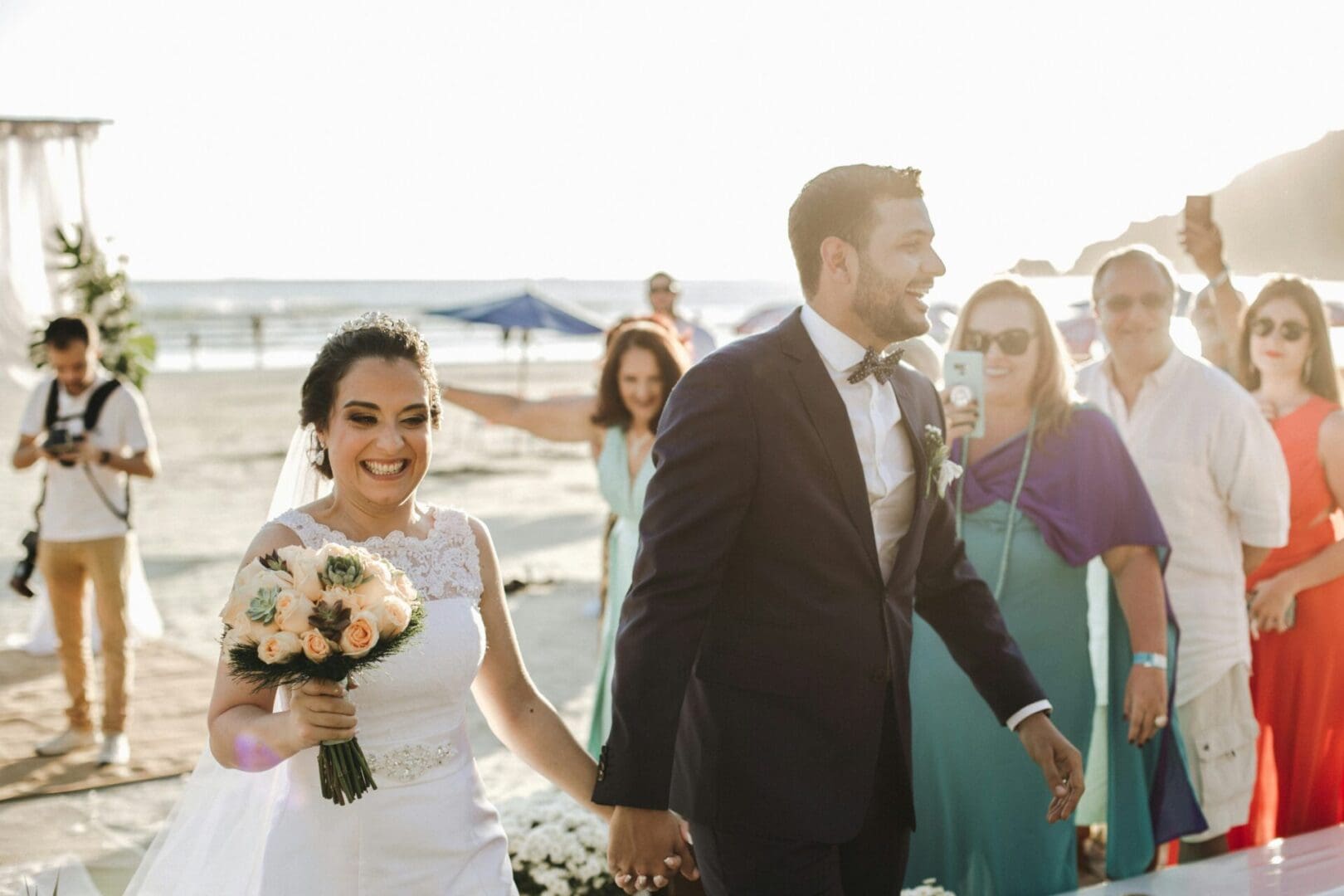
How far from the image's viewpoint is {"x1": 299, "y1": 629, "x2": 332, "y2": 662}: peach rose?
2260 mm

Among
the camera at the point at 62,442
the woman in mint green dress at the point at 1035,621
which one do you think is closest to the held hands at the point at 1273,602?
the woman in mint green dress at the point at 1035,621

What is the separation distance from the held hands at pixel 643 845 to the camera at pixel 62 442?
5.22m

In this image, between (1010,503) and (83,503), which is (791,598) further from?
(83,503)

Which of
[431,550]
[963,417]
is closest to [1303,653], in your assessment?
[963,417]

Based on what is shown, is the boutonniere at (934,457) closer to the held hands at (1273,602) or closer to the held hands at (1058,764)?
the held hands at (1058,764)

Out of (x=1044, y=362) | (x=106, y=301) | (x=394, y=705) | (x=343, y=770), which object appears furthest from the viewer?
(x=106, y=301)

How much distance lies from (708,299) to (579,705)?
314 ft

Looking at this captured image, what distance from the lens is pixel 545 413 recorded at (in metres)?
6.08

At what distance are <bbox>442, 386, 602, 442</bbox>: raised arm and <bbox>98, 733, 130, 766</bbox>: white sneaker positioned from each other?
264 centimetres

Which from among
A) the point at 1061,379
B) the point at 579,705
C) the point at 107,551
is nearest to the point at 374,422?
the point at 1061,379

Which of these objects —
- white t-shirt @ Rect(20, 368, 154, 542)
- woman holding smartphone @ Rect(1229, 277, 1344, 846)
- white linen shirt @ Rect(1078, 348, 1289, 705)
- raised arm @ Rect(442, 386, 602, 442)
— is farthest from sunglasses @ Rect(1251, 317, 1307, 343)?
white t-shirt @ Rect(20, 368, 154, 542)

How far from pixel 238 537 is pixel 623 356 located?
9.41 metres

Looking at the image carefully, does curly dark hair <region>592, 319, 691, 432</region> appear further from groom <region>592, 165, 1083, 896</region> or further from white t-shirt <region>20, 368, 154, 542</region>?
groom <region>592, 165, 1083, 896</region>

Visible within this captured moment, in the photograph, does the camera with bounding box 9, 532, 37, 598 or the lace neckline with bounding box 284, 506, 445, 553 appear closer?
the lace neckline with bounding box 284, 506, 445, 553
